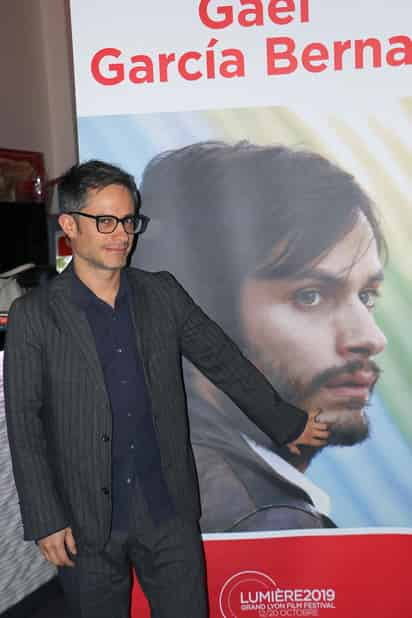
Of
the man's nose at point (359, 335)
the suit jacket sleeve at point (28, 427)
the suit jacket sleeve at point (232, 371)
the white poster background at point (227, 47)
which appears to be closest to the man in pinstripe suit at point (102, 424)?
the suit jacket sleeve at point (28, 427)

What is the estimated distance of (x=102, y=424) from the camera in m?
1.42

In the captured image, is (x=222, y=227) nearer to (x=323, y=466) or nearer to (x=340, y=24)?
(x=340, y=24)

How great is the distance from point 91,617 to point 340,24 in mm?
1740

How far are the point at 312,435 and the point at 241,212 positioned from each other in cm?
73

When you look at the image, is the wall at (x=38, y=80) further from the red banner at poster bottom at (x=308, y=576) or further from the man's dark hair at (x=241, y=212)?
the red banner at poster bottom at (x=308, y=576)

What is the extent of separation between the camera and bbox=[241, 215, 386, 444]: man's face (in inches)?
73.7

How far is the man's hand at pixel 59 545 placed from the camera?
1445 millimetres

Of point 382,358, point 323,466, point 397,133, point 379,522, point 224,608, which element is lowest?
point 224,608

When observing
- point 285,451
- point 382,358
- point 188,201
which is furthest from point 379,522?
point 188,201

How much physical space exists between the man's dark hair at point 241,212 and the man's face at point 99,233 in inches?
16.0

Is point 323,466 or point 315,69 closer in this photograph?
point 315,69

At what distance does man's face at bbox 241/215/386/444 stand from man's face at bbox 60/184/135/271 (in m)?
0.56

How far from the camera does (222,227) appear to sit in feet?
6.12

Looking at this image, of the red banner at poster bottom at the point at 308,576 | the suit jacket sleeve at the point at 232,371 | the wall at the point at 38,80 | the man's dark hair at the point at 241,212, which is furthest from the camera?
the wall at the point at 38,80
